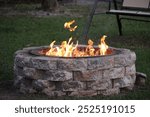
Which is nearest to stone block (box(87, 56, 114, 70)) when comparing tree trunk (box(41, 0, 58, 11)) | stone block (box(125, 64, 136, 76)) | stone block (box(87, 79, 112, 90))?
stone block (box(87, 79, 112, 90))

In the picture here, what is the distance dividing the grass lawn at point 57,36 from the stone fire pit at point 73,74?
6.2 inches

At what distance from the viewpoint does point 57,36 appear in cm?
1150

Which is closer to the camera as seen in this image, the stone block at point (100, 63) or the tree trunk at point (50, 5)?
the stone block at point (100, 63)

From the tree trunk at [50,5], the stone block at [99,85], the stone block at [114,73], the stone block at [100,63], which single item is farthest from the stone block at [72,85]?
the tree trunk at [50,5]

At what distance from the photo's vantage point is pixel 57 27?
13031 mm

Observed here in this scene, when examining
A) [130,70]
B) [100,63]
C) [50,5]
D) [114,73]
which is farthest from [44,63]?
[50,5]

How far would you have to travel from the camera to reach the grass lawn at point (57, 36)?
7621mm

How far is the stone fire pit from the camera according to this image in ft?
19.8

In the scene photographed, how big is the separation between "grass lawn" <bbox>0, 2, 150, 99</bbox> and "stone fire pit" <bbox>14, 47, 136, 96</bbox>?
158mm

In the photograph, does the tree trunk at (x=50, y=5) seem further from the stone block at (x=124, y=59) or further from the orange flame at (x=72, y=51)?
the stone block at (x=124, y=59)

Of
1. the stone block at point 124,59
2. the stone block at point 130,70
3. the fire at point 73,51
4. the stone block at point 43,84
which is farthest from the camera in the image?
the fire at point 73,51

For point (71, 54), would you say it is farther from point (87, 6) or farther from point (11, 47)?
point (87, 6)

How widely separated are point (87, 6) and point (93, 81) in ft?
42.0

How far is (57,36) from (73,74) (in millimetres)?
5486
